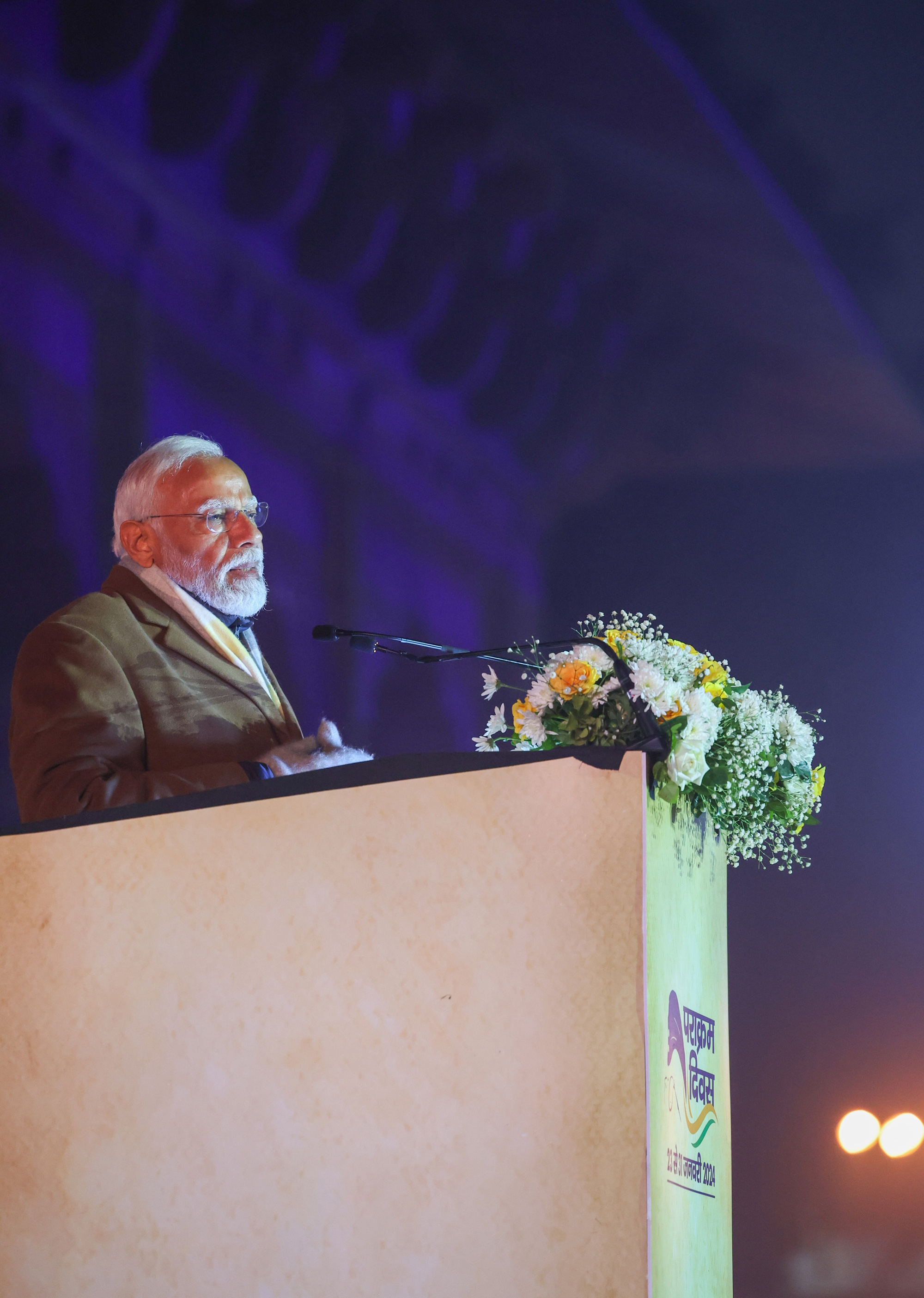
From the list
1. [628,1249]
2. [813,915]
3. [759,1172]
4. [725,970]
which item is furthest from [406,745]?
[628,1249]

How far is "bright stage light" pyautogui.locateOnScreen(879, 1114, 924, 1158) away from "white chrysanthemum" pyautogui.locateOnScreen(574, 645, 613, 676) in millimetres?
2421

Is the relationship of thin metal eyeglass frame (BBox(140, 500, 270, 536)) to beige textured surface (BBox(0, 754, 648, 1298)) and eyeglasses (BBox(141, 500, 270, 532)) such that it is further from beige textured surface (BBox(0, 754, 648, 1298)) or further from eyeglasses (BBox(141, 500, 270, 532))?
beige textured surface (BBox(0, 754, 648, 1298))

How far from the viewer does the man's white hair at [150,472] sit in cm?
259

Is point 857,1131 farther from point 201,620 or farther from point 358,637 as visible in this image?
point 358,637

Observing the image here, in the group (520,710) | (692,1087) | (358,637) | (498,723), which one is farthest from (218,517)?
(692,1087)

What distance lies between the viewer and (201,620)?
2.52 m

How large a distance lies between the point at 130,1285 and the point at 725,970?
1005mm

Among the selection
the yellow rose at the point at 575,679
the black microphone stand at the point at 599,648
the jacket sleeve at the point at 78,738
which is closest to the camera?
the black microphone stand at the point at 599,648

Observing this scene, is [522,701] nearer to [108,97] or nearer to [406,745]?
[406,745]

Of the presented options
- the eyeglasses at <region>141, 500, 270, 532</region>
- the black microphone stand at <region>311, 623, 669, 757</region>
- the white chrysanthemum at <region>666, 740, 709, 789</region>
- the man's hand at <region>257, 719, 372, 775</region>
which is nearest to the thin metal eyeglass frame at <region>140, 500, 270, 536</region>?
the eyeglasses at <region>141, 500, 270, 532</region>

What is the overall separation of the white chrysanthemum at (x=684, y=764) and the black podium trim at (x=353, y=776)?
0.39ft

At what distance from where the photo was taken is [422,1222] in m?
1.43

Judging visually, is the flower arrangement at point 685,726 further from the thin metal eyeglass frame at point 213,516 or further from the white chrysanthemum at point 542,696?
the thin metal eyeglass frame at point 213,516

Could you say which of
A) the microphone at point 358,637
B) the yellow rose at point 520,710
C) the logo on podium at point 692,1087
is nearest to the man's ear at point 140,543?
the microphone at point 358,637
